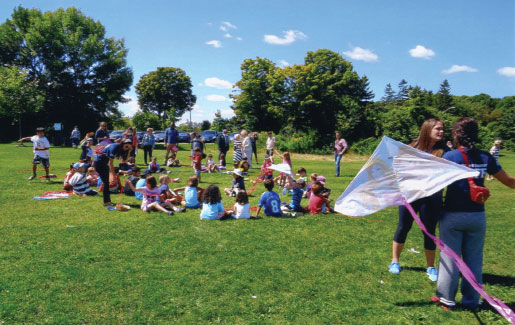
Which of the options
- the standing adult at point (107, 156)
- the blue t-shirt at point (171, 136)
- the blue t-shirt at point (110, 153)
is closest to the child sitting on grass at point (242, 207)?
the standing adult at point (107, 156)

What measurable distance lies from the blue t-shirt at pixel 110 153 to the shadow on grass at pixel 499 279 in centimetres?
824

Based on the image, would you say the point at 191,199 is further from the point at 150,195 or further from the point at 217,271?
the point at 217,271

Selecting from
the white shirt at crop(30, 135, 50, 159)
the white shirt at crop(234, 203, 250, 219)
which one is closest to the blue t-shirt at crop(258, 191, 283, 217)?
the white shirt at crop(234, 203, 250, 219)

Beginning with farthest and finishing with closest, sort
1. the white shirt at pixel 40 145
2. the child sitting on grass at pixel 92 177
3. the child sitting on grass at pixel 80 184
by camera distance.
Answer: the white shirt at pixel 40 145 < the child sitting on grass at pixel 92 177 < the child sitting on grass at pixel 80 184

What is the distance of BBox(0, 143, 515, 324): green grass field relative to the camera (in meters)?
4.02

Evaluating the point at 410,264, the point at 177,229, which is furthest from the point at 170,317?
the point at 410,264

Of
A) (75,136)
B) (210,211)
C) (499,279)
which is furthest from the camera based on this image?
(75,136)

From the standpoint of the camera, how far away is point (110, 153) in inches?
339

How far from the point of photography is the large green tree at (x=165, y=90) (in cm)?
7462

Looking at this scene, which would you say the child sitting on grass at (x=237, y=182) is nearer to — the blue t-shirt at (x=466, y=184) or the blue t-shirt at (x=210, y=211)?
the blue t-shirt at (x=210, y=211)

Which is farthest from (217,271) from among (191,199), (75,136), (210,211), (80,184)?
(75,136)

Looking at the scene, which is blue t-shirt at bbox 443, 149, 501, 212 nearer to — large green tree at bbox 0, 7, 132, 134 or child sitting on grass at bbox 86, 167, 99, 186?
child sitting on grass at bbox 86, 167, 99, 186

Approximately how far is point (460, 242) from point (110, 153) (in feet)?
26.0

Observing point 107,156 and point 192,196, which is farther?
point 192,196
